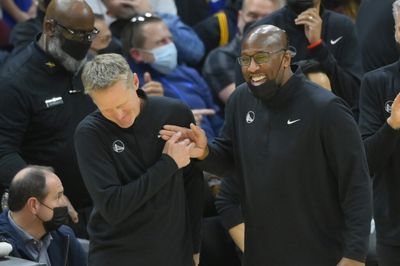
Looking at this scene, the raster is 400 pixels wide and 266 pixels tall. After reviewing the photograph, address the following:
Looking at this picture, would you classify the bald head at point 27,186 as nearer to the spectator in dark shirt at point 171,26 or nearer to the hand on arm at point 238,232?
the hand on arm at point 238,232

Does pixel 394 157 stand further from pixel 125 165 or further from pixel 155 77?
pixel 155 77

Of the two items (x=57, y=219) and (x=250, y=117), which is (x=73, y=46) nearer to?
(x=57, y=219)

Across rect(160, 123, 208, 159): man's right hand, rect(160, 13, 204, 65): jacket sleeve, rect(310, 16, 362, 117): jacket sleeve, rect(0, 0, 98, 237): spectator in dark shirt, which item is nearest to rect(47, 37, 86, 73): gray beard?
rect(0, 0, 98, 237): spectator in dark shirt

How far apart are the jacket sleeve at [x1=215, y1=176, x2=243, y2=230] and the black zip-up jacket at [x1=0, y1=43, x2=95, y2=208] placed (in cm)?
140

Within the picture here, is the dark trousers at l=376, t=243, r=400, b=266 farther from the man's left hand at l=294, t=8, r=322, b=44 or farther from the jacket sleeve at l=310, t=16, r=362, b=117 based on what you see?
the man's left hand at l=294, t=8, r=322, b=44

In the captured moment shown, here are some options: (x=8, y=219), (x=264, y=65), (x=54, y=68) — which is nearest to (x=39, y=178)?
(x=8, y=219)

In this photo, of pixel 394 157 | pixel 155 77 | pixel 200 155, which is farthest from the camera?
pixel 155 77

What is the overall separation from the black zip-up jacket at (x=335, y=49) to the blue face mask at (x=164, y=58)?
1.26m

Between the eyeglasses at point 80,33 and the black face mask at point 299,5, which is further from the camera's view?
the black face mask at point 299,5

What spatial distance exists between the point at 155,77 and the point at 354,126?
325 cm

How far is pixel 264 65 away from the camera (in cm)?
439

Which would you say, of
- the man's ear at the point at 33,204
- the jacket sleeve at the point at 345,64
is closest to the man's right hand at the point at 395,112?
the jacket sleeve at the point at 345,64

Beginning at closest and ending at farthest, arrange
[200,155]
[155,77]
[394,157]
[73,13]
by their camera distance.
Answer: [200,155] → [394,157] → [73,13] → [155,77]

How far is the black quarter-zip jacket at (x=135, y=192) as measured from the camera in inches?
172
